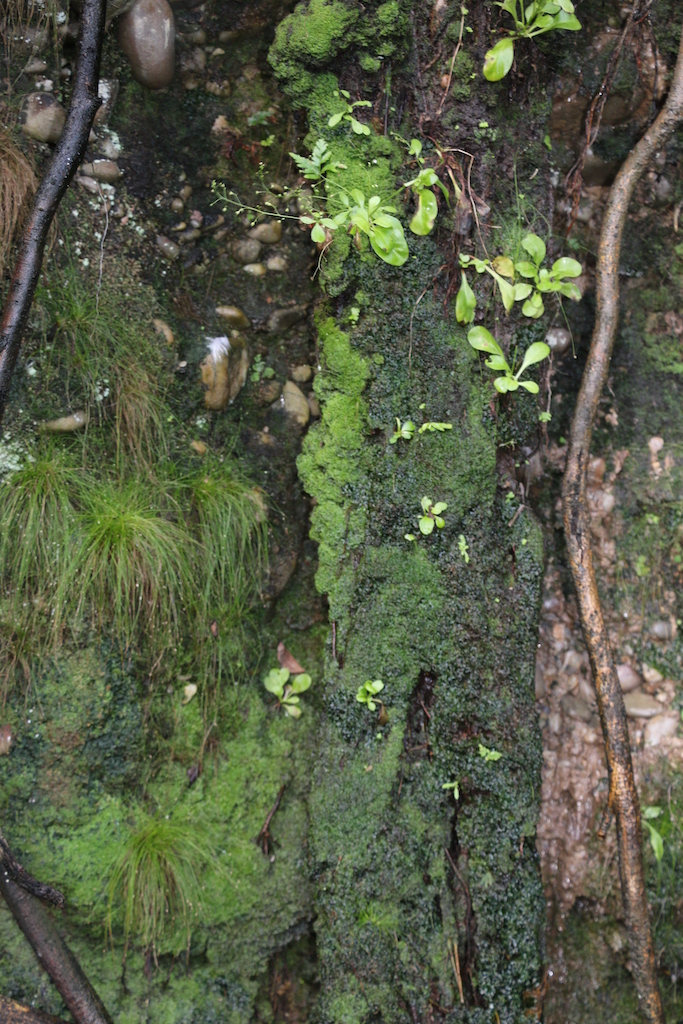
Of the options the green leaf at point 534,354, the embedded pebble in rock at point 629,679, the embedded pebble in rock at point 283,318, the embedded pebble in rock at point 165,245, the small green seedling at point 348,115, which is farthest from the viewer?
the embedded pebble in rock at point 629,679

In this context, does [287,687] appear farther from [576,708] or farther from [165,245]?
[165,245]

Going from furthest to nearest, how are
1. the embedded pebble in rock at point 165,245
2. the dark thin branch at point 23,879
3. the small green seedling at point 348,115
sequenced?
the embedded pebble in rock at point 165,245 < the small green seedling at point 348,115 < the dark thin branch at point 23,879

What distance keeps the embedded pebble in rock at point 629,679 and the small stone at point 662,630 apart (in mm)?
161

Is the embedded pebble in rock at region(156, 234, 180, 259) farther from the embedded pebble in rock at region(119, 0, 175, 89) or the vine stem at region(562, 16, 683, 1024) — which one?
the vine stem at region(562, 16, 683, 1024)

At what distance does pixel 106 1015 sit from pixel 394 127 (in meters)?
2.96

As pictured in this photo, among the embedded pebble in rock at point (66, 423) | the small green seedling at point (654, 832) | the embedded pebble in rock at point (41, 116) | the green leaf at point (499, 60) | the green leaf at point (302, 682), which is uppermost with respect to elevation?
the green leaf at point (499, 60)

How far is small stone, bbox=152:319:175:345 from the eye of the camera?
2340 mm

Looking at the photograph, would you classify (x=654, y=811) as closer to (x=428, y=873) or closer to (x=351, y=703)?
(x=428, y=873)

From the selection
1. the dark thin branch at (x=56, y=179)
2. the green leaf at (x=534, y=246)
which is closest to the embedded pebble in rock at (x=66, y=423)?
the dark thin branch at (x=56, y=179)

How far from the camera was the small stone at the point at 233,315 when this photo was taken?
2430 mm

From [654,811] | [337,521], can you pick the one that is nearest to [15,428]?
[337,521]

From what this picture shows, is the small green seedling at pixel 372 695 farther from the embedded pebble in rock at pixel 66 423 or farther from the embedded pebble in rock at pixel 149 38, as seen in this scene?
the embedded pebble in rock at pixel 149 38

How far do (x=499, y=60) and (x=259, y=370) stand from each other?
1.26 metres

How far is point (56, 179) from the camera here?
2127mm
